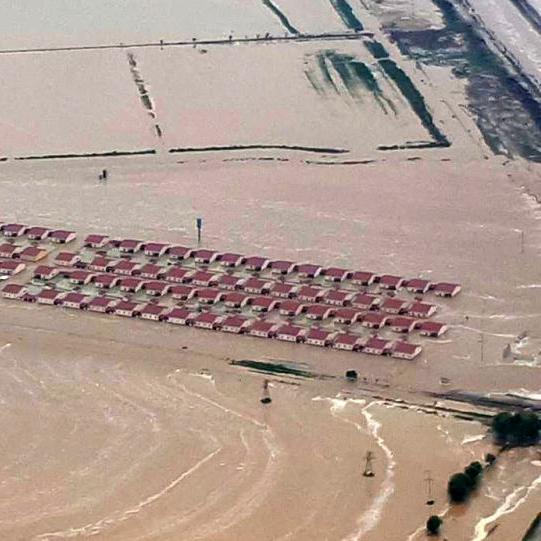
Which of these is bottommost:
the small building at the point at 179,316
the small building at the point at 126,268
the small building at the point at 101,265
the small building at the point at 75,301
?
the small building at the point at 179,316

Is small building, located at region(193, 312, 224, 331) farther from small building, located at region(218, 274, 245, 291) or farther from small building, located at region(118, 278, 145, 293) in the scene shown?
small building, located at region(118, 278, 145, 293)

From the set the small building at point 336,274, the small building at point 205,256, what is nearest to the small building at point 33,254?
the small building at point 205,256

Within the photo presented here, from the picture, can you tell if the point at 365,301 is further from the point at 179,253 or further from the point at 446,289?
the point at 179,253

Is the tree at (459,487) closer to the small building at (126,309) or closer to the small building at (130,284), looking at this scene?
the small building at (126,309)

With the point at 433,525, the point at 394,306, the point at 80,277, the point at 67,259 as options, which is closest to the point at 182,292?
the point at 80,277

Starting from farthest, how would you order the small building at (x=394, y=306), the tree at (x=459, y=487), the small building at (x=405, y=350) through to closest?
the small building at (x=394, y=306) → the small building at (x=405, y=350) → the tree at (x=459, y=487)

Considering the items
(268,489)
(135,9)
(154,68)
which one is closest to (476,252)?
(268,489)

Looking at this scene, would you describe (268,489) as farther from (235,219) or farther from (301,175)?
(301,175)
